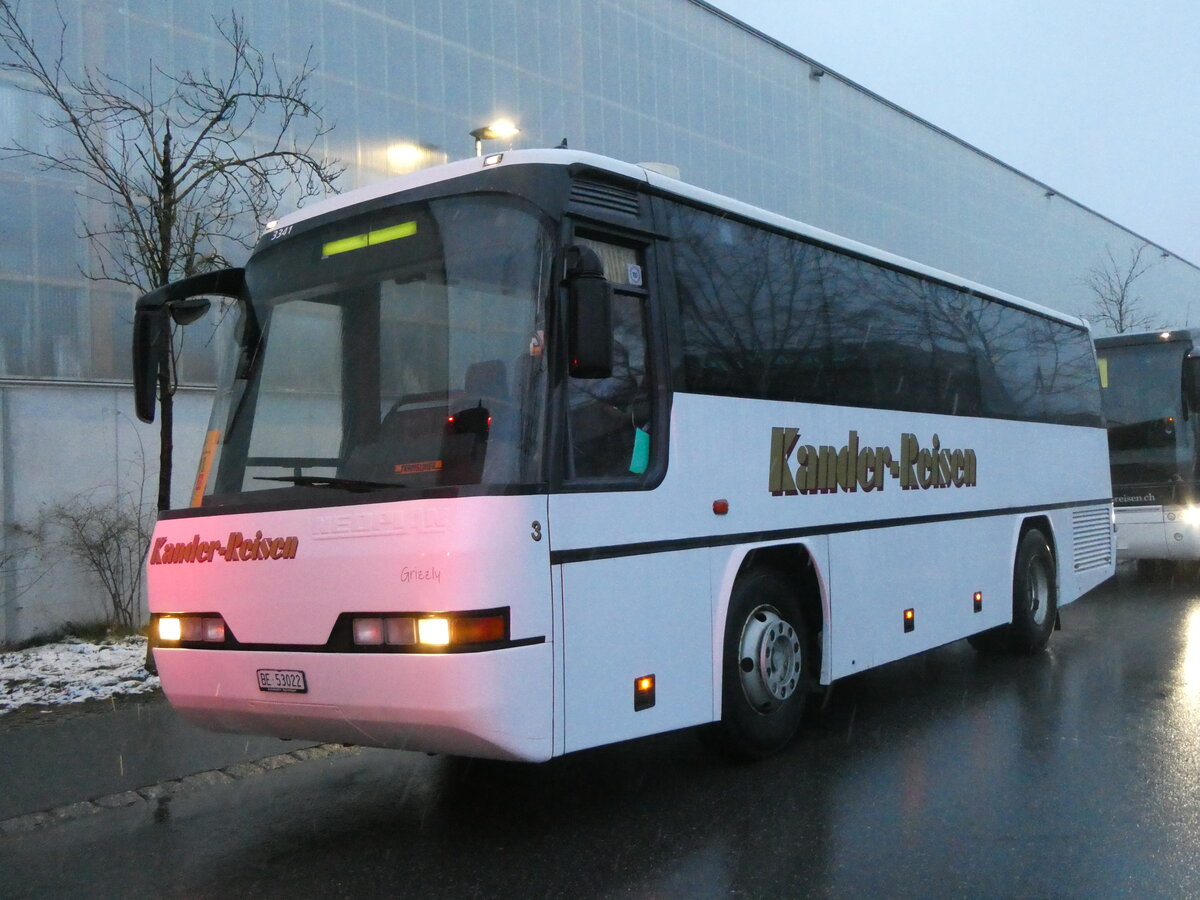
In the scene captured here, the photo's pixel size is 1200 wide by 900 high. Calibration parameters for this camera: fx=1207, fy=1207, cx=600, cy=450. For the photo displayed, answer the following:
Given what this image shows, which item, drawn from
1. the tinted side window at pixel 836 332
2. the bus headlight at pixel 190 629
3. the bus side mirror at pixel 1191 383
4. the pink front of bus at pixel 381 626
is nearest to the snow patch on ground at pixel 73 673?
the bus headlight at pixel 190 629

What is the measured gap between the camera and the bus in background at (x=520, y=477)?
5.05 metres

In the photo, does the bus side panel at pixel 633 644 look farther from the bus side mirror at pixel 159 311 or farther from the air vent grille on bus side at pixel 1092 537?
the air vent grille on bus side at pixel 1092 537

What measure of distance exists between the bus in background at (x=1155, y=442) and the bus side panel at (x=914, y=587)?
23.5ft

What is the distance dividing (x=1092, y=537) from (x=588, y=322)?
8.90 metres

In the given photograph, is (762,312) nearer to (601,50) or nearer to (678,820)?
(678,820)

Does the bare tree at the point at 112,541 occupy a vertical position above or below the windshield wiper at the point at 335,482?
below

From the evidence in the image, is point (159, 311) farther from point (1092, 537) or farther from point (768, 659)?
point (1092, 537)

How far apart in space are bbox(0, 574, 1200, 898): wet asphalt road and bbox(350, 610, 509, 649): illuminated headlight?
1.00 meters

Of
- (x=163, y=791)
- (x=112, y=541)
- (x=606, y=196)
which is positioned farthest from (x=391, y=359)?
(x=112, y=541)

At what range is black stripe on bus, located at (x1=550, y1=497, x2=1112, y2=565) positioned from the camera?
211 inches

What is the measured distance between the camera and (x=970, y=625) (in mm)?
9320

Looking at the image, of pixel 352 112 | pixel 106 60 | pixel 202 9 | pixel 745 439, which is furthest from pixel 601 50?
pixel 745 439

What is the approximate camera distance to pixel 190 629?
19.2 feet

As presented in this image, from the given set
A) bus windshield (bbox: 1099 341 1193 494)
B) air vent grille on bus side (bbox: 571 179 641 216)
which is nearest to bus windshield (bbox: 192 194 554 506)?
air vent grille on bus side (bbox: 571 179 641 216)
